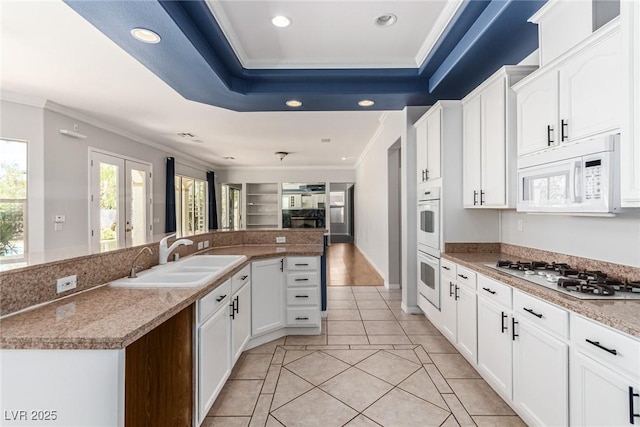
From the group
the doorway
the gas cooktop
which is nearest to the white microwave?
the gas cooktop

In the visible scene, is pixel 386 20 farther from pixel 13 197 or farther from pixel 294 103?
pixel 13 197

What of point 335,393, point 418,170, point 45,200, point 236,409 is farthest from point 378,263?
point 45,200

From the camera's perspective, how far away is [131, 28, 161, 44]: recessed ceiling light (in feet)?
6.61

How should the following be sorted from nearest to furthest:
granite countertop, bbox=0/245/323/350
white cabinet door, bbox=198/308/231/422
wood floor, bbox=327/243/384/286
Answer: granite countertop, bbox=0/245/323/350 → white cabinet door, bbox=198/308/231/422 → wood floor, bbox=327/243/384/286

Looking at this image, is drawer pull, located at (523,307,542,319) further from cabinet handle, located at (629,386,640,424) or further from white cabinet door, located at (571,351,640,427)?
cabinet handle, located at (629,386,640,424)

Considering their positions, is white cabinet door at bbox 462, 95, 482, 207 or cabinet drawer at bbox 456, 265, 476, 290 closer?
cabinet drawer at bbox 456, 265, 476, 290

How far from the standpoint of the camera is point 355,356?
9.04 feet

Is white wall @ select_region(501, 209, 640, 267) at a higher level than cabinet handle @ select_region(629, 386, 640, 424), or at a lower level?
higher

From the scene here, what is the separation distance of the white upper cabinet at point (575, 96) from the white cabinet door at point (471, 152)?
49 centimetres

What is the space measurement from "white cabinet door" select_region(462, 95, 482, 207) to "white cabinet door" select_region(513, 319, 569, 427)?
52.6 inches

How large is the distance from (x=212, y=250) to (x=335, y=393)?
77.8 inches

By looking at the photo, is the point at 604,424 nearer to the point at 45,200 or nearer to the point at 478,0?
the point at 478,0

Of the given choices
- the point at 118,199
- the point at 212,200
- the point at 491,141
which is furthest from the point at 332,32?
the point at 212,200

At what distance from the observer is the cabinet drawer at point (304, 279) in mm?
3158
